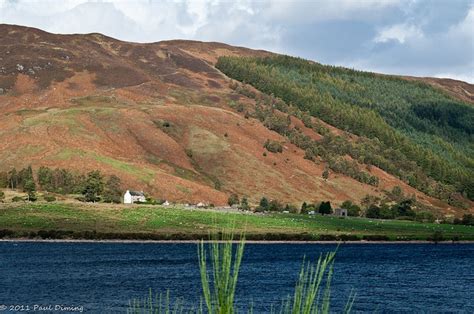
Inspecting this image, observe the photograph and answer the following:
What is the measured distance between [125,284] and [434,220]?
128906mm

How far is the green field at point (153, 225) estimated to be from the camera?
129m

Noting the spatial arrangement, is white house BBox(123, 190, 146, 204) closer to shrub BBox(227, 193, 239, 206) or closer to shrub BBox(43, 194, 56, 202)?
shrub BBox(43, 194, 56, 202)

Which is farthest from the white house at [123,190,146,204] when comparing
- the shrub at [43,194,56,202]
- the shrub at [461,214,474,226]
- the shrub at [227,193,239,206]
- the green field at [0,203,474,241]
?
the shrub at [461,214,474,226]

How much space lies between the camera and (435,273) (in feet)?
317

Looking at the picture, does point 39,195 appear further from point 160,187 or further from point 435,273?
point 435,273

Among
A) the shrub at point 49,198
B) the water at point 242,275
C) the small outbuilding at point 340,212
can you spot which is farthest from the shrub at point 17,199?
the small outbuilding at point 340,212

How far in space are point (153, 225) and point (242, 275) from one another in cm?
5019

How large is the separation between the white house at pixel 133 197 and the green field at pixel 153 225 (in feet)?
33.9

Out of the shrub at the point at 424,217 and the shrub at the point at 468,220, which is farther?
the shrub at the point at 468,220

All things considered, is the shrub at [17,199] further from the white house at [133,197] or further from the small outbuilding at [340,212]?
the small outbuilding at [340,212]

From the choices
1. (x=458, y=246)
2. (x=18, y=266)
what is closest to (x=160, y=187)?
(x=458, y=246)

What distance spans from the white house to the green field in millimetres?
10339

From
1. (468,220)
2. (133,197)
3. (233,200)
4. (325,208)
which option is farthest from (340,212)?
(133,197)

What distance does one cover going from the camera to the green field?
129250 mm
